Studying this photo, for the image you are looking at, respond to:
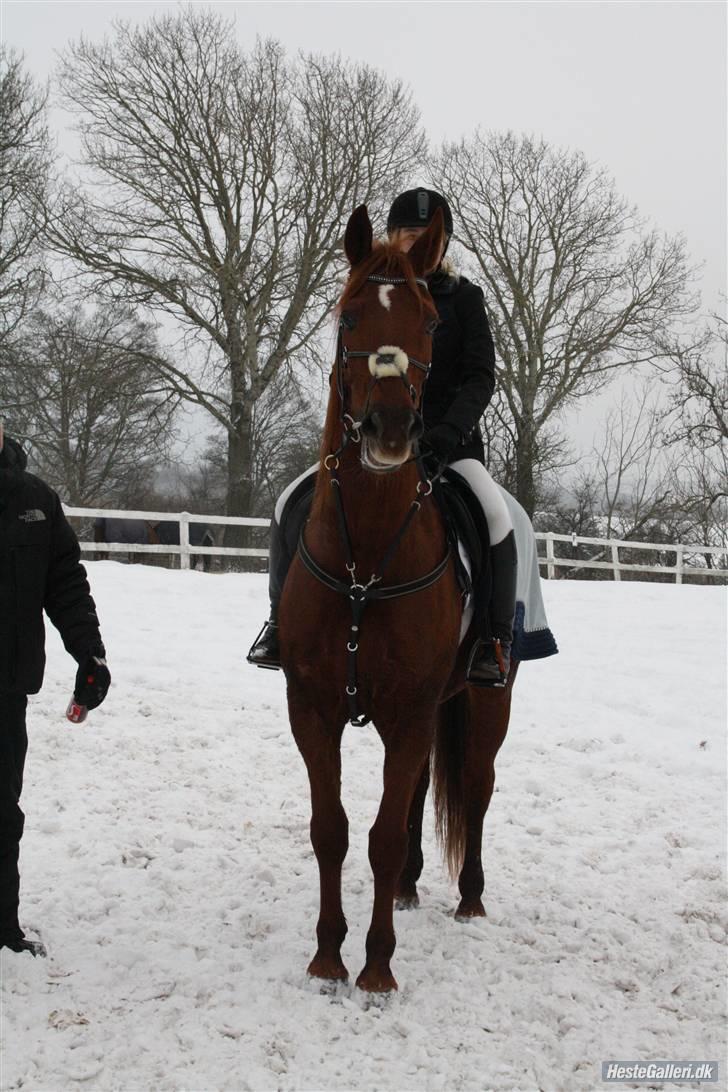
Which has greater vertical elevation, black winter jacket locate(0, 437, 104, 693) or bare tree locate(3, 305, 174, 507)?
bare tree locate(3, 305, 174, 507)

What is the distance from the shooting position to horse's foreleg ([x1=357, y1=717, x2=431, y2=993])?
3.64 metres

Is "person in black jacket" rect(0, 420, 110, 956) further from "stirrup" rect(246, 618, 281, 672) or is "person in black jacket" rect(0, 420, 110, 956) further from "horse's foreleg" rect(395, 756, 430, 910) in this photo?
"horse's foreleg" rect(395, 756, 430, 910)

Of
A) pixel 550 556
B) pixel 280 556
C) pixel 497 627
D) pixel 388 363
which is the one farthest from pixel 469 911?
pixel 550 556

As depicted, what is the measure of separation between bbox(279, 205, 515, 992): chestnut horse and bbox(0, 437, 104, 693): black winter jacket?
93cm

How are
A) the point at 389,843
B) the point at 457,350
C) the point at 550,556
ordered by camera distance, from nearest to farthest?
the point at 389,843 < the point at 457,350 < the point at 550,556

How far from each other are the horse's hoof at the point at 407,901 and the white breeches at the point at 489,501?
1905mm

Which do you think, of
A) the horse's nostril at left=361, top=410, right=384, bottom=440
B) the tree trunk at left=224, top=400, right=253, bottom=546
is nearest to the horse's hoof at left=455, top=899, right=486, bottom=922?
the horse's nostril at left=361, top=410, right=384, bottom=440

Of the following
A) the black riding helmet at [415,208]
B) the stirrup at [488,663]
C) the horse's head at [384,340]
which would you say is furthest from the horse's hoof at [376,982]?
the black riding helmet at [415,208]

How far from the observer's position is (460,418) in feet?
12.9

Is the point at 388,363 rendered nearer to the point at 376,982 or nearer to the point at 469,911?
the point at 376,982

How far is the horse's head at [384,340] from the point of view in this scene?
3.03 meters

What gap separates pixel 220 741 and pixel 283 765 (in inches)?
24.8
